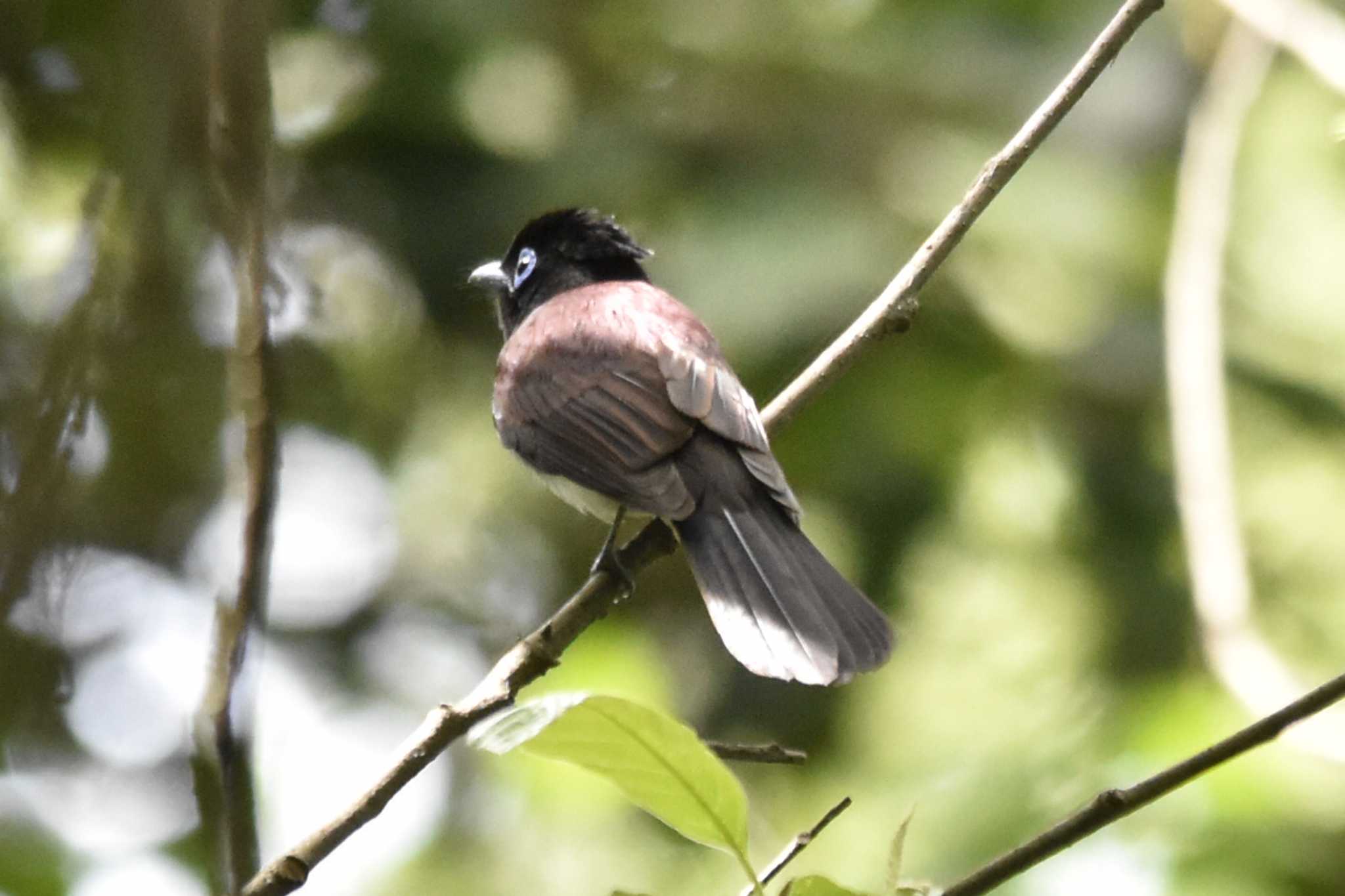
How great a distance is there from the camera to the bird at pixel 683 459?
2773mm

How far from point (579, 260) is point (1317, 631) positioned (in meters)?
2.29

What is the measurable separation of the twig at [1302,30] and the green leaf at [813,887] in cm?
299

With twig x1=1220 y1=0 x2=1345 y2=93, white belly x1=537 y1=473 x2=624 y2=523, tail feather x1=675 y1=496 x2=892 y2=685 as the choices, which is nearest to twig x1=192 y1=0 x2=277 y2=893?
tail feather x1=675 y1=496 x2=892 y2=685

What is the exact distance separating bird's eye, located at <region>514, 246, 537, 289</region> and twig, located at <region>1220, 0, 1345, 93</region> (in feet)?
6.39

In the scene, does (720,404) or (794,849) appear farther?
(720,404)

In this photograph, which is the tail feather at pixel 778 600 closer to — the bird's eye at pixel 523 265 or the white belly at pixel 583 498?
the white belly at pixel 583 498

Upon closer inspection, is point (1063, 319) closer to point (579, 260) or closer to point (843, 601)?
point (579, 260)

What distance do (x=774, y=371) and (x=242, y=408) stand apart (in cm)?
300

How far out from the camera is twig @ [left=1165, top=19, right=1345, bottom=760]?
11.0 feet

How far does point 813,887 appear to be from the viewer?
154 centimetres

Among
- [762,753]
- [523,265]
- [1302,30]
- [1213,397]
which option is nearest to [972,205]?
[762,753]

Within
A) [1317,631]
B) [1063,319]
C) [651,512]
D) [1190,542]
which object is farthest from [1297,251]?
[651,512]

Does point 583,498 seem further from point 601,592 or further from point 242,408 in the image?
point 242,408

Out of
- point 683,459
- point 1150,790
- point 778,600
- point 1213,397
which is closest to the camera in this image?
point 1150,790
